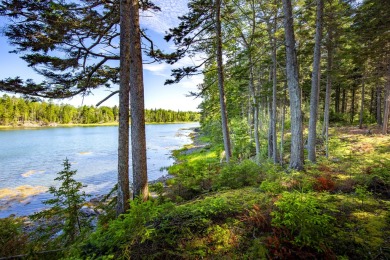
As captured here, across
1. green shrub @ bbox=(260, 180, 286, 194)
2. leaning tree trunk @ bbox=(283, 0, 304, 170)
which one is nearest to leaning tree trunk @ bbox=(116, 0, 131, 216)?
green shrub @ bbox=(260, 180, 286, 194)

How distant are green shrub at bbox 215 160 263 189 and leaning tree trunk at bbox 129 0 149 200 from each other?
2291mm

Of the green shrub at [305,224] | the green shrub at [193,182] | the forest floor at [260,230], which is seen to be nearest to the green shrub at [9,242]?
the forest floor at [260,230]

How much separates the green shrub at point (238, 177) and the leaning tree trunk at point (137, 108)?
7.52ft

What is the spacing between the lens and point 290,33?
22.0ft

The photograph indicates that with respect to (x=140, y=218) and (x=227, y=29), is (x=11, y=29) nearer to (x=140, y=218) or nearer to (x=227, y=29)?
(x=140, y=218)

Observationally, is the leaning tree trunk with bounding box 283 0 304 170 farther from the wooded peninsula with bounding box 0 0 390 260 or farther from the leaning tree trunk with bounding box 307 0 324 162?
the leaning tree trunk with bounding box 307 0 324 162

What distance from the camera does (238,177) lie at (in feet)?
20.4

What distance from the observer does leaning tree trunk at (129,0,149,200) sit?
211 inches

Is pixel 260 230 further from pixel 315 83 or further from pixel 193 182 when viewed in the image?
pixel 315 83

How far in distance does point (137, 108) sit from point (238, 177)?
12.2 feet

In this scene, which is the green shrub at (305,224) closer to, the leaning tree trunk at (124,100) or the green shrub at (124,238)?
the green shrub at (124,238)

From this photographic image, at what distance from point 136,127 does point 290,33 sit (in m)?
5.99

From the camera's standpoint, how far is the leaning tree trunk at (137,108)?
17.6ft

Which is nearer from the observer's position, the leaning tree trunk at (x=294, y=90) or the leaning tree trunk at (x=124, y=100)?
the leaning tree trunk at (x=124, y=100)
